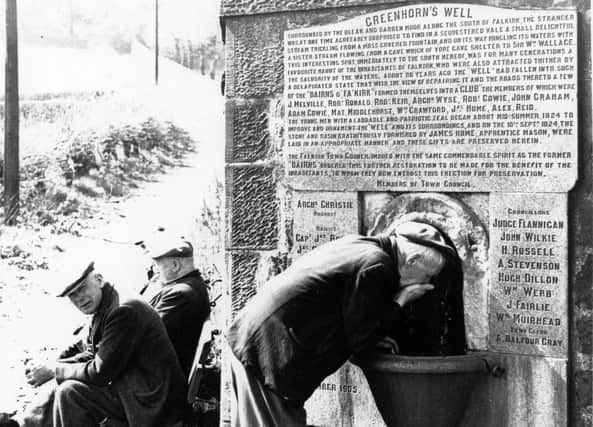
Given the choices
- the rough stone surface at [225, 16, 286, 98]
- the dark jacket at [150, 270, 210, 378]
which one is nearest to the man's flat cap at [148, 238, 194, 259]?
the dark jacket at [150, 270, 210, 378]

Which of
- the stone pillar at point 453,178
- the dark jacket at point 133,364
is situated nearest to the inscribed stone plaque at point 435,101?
the stone pillar at point 453,178

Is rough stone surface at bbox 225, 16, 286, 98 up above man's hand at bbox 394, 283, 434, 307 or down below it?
above

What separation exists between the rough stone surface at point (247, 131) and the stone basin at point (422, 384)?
5.33 ft

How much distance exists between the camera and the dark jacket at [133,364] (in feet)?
12.6

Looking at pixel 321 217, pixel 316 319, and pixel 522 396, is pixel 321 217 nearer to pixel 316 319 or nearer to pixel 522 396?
pixel 316 319

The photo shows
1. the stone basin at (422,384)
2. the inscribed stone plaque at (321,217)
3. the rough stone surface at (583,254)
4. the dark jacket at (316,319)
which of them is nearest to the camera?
the dark jacket at (316,319)

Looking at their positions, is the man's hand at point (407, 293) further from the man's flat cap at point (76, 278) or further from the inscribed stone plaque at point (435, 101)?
the man's flat cap at point (76, 278)

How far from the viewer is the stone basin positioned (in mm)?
3277

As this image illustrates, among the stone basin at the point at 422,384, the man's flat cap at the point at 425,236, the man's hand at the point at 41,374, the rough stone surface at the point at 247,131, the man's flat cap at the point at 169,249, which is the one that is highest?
the rough stone surface at the point at 247,131

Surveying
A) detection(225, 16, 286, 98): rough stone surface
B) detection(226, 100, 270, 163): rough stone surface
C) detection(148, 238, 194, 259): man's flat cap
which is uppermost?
detection(225, 16, 286, 98): rough stone surface

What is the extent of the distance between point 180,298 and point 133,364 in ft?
2.11

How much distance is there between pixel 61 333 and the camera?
7.13 meters

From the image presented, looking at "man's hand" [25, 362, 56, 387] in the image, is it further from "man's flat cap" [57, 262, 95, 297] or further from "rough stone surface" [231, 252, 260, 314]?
"rough stone surface" [231, 252, 260, 314]

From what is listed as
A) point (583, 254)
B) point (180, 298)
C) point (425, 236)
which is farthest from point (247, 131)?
point (583, 254)
